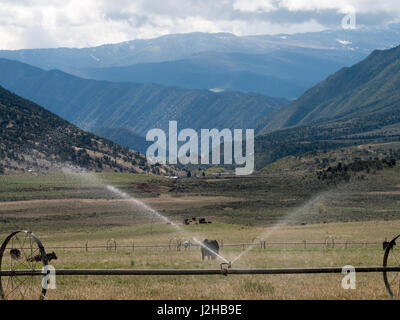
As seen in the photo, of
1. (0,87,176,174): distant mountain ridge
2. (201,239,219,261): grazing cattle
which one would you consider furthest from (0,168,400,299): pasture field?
(0,87,176,174): distant mountain ridge

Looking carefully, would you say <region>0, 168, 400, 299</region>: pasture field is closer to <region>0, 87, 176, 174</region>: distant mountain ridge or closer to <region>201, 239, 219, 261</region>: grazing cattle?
<region>201, 239, 219, 261</region>: grazing cattle

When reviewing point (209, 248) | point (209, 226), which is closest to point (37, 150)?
point (209, 226)

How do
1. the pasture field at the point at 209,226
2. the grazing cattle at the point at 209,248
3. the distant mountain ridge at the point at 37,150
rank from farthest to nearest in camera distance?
the distant mountain ridge at the point at 37,150 → the grazing cattle at the point at 209,248 → the pasture field at the point at 209,226

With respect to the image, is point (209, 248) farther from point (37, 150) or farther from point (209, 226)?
point (37, 150)

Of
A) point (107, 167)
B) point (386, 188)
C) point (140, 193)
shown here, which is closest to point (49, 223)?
point (140, 193)

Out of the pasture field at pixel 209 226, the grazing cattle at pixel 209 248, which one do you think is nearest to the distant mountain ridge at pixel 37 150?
the pasture field at pixel 209 226

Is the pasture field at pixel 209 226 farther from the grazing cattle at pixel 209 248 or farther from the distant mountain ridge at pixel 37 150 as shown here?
the distant mountain ridge at pixel 37 150

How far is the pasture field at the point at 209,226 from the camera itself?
17750 millimetres

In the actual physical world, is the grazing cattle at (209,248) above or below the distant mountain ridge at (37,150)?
below

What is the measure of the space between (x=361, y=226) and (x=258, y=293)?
52.8m

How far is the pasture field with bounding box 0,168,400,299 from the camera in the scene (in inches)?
699

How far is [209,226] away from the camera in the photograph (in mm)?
70062

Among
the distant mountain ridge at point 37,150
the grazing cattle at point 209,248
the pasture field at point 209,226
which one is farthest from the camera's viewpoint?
the distant mountain ridge at point 37,150

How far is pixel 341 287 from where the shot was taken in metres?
16.7
